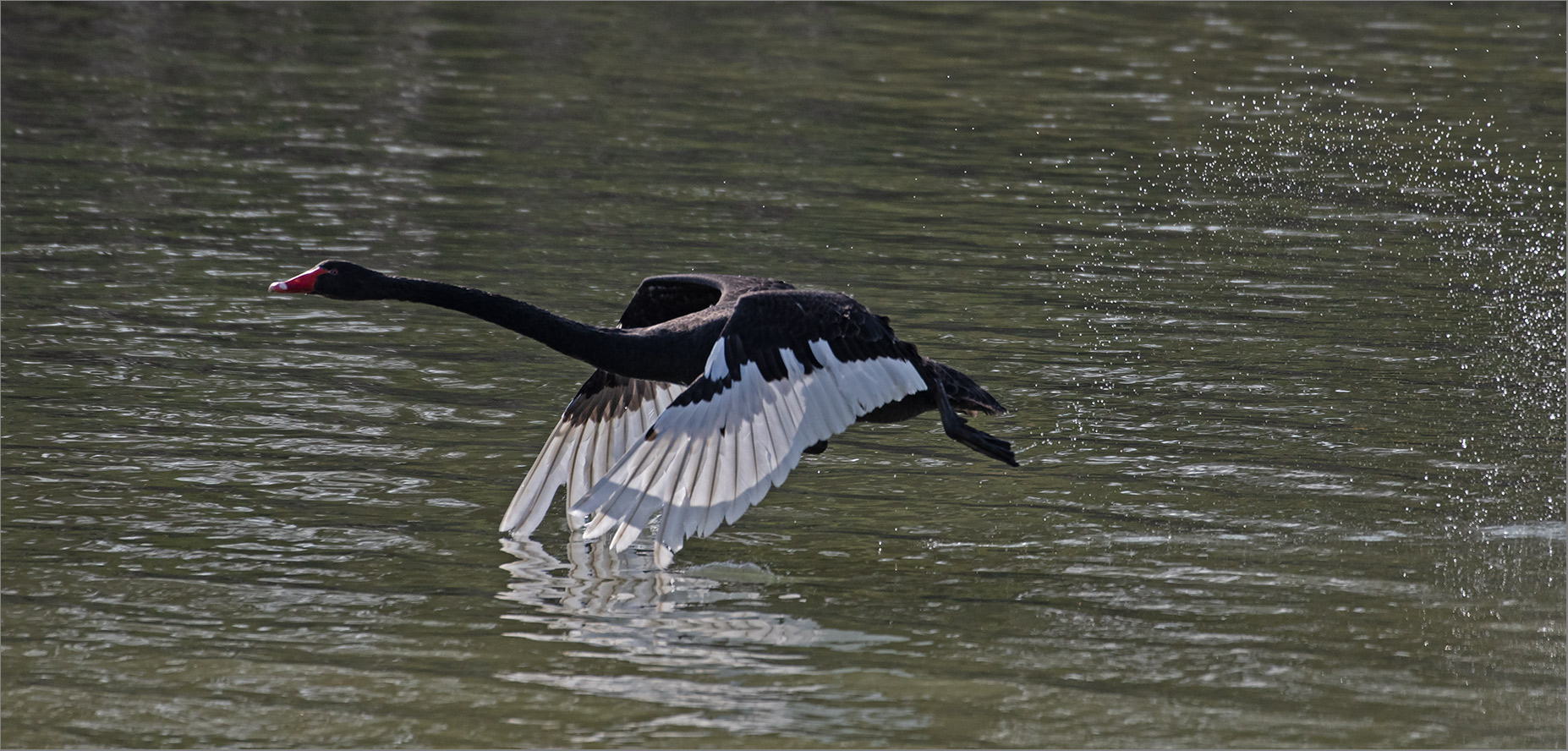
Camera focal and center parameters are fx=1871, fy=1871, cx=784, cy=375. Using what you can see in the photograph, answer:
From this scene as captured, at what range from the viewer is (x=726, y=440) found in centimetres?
737

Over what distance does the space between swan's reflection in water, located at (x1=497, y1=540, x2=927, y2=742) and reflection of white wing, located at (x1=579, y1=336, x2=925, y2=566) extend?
200 millimetres

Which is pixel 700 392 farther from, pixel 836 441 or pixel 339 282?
pixel 836 441

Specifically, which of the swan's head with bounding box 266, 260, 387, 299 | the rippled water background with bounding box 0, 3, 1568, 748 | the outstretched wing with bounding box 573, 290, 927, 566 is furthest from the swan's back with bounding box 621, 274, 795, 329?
the swan's head with bounding box 266, 260, 387, 299

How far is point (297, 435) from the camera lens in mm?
9383

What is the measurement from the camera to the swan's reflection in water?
6.18 m

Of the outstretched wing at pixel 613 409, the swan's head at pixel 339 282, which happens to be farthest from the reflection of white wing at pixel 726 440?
the swan's head at pixel 339 282

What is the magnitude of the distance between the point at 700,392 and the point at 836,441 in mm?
2544

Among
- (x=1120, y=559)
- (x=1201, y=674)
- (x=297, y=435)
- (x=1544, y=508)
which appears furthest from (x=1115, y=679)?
(x=297, y=435)

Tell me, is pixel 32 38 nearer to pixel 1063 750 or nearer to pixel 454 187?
pixel 454 187

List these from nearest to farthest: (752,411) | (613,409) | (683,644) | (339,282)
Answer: (683,644)
(752,411)
(339,282)
(613,409)

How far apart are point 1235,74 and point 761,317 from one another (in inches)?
612

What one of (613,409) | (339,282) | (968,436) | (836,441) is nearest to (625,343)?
(613,409)

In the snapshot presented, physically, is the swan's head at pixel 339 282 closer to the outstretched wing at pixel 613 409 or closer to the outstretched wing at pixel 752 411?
the outstretched wing at pixel 613 409

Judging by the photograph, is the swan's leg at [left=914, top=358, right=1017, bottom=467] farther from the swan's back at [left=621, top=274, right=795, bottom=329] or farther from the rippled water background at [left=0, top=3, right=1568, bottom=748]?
the swan's back at [left=621, top=274, right=795, bottom=329]
